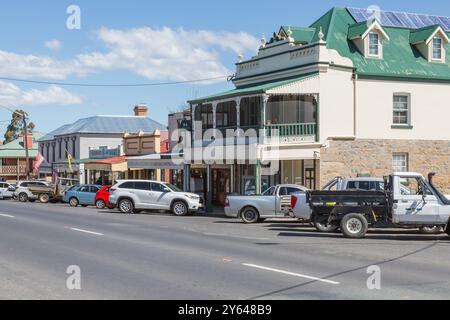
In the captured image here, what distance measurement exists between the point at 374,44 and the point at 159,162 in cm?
1472

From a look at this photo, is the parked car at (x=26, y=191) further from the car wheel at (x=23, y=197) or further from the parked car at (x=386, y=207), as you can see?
the parked car at (x=386, y=207)

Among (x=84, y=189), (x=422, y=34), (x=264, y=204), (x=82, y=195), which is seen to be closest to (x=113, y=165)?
(x=84, y=189)

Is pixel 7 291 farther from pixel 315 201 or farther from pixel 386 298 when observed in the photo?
pixel 315 201

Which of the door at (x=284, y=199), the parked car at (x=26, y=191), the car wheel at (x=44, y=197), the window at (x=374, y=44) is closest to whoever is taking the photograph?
the door at (x=284, y=199)

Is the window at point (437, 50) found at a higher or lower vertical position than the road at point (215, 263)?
higher

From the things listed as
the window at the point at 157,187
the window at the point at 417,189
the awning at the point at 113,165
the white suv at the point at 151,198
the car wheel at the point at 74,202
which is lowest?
the car wheel at the point at 74,202

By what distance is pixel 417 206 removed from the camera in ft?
60.6

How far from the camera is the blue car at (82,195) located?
39.0 meters

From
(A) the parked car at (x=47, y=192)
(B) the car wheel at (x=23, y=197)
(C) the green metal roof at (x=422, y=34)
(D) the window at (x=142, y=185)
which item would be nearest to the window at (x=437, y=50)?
(C) the green metal roof at (x=422, y=34)

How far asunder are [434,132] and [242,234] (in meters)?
16.1

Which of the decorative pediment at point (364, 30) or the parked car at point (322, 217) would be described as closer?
the parked car at point (322, 217)

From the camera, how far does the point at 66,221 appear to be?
80.4ft

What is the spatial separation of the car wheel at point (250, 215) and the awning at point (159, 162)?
465 inches
